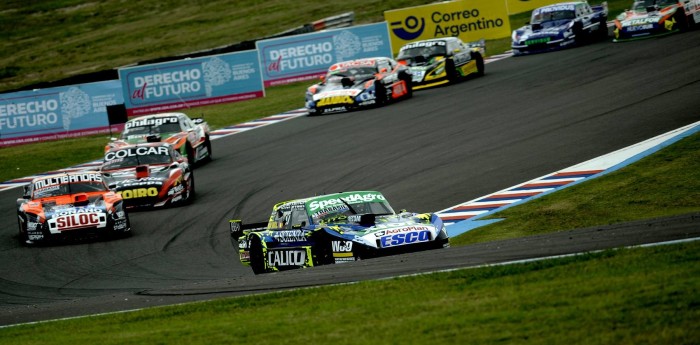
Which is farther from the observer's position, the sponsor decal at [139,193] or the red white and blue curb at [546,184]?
the sponsor decal at [139,193]

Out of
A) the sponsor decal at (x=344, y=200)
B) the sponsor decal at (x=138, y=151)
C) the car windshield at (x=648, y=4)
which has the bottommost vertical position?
the sponsor decal at (x=344, y=200)

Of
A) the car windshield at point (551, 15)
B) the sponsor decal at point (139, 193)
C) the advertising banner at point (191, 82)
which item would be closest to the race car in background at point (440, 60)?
the car windshield at point (551, 15)

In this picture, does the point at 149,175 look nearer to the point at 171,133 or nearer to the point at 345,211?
the point at 171,133

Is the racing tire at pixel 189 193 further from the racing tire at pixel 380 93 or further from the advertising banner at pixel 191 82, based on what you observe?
the advertising banner at pixel 191 82

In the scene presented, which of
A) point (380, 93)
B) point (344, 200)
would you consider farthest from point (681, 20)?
point (344, 200)

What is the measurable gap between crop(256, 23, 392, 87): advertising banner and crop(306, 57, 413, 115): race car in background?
3867 mm

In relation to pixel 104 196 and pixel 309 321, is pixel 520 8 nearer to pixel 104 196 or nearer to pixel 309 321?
pixel 104 196

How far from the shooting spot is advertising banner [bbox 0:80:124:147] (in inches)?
1225

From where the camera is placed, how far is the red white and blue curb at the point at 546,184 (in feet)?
57.8

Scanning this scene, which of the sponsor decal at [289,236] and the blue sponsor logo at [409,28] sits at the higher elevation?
the blue sponsor logo at [409,28]

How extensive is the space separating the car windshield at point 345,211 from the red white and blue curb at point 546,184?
2.04 meters

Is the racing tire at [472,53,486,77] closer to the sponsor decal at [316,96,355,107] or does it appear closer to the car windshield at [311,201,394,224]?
the sponsor decal at [316,96,355,107]

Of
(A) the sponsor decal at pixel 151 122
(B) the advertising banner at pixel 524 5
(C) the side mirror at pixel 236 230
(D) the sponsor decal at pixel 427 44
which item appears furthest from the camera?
(B) the advertising banner at pixel 524 5

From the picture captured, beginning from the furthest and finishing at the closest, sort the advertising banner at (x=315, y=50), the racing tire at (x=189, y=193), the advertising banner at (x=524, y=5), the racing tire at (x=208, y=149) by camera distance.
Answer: the advertising banner at (x=524, y=5) < the advertising banner at (x=315, y=50) < the racing tire at (x=208, y=149) < the racing tire at (x=189, y=193)
